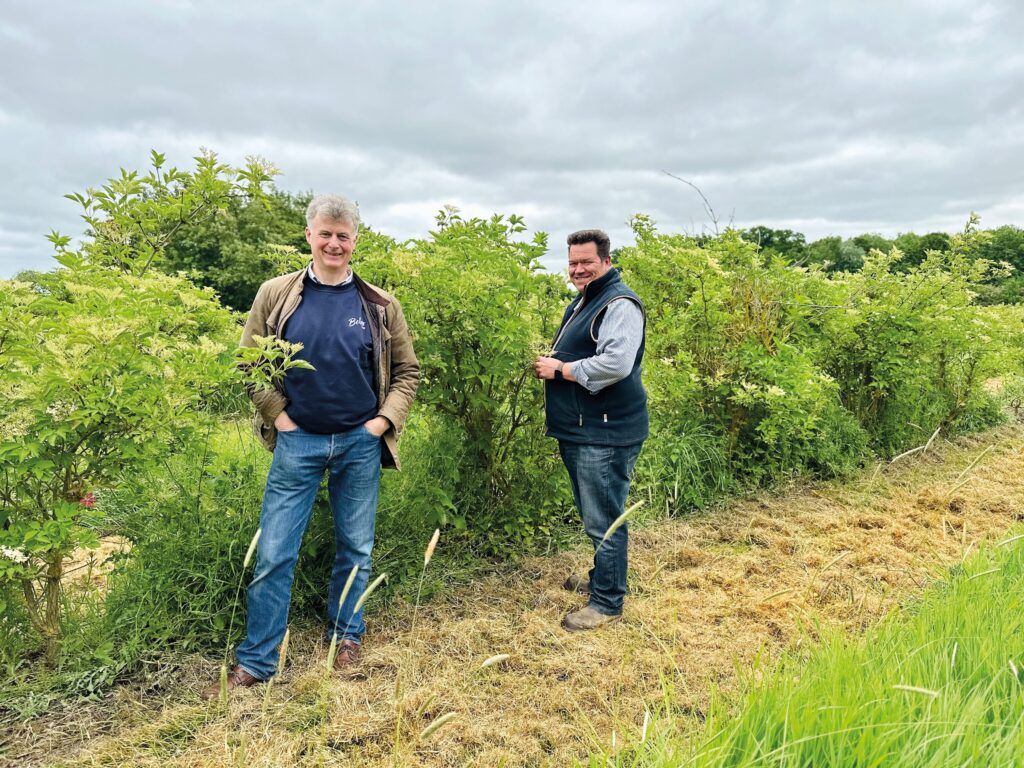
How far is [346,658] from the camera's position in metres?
3.26

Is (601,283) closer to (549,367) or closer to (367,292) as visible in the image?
(549,367)

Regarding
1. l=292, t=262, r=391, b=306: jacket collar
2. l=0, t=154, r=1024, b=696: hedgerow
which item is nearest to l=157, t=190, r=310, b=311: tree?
l=0, t=154, r=1024, b=696: hedgerow

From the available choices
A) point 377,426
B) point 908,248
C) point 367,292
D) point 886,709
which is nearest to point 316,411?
point 377,426

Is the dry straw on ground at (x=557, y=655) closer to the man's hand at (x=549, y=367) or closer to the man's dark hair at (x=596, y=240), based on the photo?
the man's hand at (x=549, y=367)

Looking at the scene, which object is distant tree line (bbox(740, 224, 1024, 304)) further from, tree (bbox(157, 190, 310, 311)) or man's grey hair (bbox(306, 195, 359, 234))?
Answer: man's grey hair (bbox(306, 195, 359, 234))

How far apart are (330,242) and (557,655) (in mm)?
2409

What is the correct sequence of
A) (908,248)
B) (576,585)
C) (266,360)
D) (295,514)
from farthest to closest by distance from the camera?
(908,248), (576,585), (295,514), (266,360)

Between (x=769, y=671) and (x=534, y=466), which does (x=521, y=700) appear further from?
(x=534, y=466)

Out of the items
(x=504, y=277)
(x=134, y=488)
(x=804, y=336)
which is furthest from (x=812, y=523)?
(x=134, y=488)

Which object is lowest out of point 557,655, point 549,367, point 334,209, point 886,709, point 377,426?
point 557,655

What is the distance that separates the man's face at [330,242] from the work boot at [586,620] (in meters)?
2.33

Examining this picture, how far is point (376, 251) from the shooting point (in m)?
3.91

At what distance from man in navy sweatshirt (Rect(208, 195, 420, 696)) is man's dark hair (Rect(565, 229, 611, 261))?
3.85 feet

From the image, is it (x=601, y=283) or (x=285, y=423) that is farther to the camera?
(x=601, y=283)
